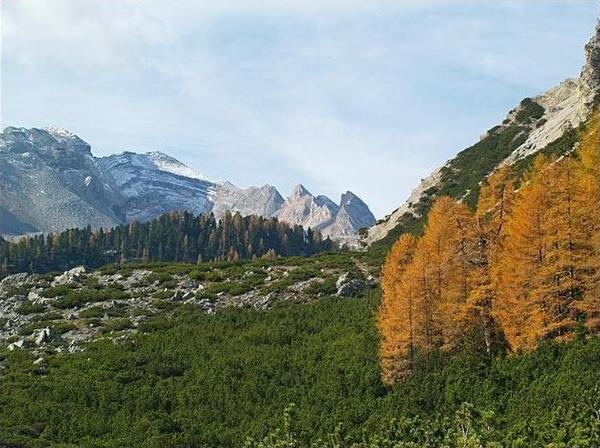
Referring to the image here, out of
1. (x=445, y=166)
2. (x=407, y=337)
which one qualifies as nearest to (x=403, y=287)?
(x=407, y=337)

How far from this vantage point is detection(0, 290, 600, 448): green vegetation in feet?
73.4

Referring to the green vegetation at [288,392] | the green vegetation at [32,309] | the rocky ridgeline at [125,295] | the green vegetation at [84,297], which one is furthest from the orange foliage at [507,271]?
the green vegetation at [32,309]

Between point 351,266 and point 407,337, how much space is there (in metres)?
34.5

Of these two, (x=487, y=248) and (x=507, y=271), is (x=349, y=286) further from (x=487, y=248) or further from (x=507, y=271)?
(x=507, y=271)

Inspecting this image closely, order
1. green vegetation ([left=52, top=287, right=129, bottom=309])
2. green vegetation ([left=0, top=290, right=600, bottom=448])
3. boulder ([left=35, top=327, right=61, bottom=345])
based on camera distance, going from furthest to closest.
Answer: green vegetation ([left=52, top=287, right=129, bottom=309]) → boulder ([left=35, top=327, right=61, bottom=345]) → green vegetation ([left=0, top=290, right=600, bottom=448])

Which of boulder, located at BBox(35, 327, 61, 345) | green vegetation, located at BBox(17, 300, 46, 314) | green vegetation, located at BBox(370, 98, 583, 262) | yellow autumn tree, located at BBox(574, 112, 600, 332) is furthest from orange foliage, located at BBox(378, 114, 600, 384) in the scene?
green vegetation, located at BBox(370, 98, 583, 262)

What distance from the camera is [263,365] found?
3794cm

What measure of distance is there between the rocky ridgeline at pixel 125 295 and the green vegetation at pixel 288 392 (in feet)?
12.8

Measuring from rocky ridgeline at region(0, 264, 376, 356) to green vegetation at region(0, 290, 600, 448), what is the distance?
154 inches

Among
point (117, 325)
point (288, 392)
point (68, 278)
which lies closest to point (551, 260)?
point (288, 392)

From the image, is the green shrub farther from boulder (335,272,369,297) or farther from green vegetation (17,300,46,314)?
boulder (335,272,369,297)

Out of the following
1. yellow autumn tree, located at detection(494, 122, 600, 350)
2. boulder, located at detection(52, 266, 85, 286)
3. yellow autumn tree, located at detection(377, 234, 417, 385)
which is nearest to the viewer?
yellow autumn tree, located at detection(494, 122, 600, 350)

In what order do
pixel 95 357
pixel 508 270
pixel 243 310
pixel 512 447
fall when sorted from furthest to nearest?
pixel 243 310 < pixel 95 357 < pixel 508 270 < pixel 512 447

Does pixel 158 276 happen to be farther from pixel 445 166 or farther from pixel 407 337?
pixel 445 166
